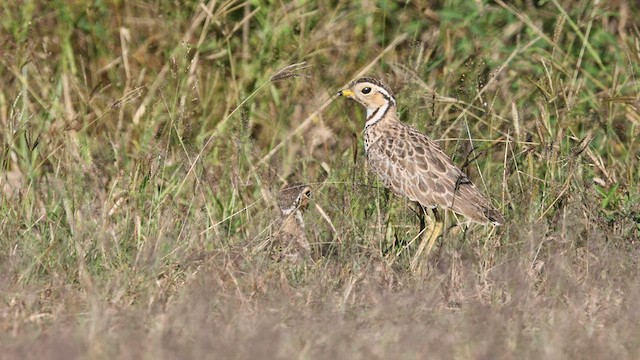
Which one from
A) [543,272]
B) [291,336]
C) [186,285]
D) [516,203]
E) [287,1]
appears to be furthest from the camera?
[287,1]

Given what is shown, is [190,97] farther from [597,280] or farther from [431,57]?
[597,280]

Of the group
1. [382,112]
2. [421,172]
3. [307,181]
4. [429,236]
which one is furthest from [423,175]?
Result: [307,181]

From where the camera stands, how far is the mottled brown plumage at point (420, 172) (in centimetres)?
752

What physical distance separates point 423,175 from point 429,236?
417 mm

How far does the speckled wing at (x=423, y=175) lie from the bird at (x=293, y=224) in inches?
18.6

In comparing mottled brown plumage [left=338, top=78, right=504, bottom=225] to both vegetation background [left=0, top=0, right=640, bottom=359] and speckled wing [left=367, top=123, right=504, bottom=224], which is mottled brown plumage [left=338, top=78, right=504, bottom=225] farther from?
vegetation background [left=0, top=0, right=640, bottom=359]

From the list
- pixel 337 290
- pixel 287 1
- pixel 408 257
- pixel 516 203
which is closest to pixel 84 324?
pixel 337 290

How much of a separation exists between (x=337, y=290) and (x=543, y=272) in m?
1.09

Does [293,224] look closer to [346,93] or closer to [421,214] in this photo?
[421,214]

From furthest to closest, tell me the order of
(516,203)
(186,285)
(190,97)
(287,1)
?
1. (287,1)
2. (190,97)
3. (516,203)
4. (186,285)

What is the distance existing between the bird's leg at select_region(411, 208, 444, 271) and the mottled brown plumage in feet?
0.37

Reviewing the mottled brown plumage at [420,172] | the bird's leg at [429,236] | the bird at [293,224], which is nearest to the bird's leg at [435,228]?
the bird's leg at [429,236]

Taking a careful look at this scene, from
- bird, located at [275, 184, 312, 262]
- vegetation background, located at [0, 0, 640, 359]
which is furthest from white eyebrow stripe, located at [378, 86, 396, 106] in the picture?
bird, located at [275, 184, 312, 262]

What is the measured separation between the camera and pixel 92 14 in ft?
33.0
